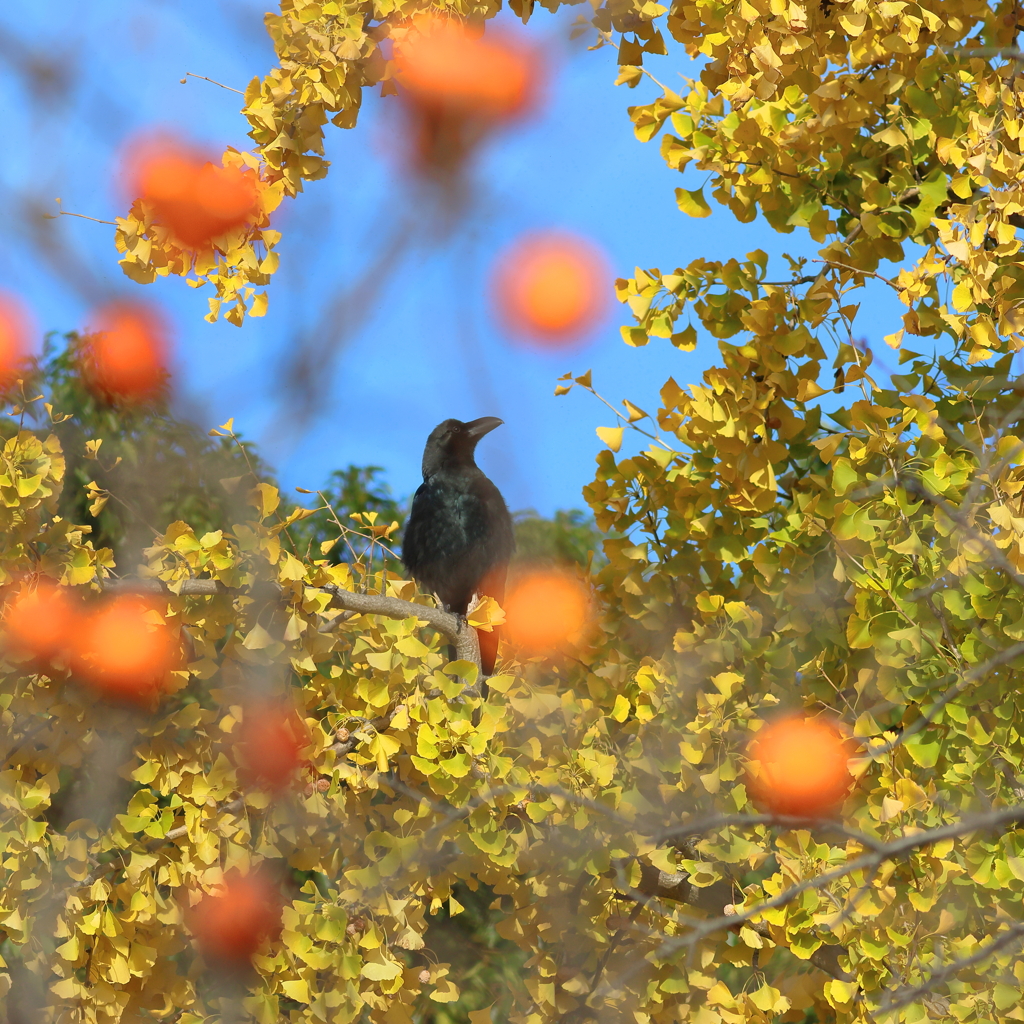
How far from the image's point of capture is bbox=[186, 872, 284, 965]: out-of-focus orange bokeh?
2.43m

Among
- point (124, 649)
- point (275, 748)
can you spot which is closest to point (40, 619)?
point (124, 649)

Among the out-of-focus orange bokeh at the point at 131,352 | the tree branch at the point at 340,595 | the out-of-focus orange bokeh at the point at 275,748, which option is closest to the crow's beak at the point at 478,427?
the tree branch at the point at 340,595

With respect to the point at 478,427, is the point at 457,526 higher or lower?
lower

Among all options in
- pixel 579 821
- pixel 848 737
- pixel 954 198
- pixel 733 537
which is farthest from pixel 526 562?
pixel 954 198

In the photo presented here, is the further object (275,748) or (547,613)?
(547,613)

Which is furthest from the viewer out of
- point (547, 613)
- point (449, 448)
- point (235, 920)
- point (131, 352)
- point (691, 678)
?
point (449, 448)

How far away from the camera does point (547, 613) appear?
310cm

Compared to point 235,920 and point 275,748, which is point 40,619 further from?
point 235,920

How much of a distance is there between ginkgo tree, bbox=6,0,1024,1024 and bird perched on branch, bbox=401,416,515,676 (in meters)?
1.81

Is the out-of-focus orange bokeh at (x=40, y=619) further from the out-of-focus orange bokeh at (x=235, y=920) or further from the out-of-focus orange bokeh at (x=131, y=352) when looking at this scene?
the out-of-focus orange bokeh at (x=131, y=352)

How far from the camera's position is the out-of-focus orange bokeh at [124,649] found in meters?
2.32

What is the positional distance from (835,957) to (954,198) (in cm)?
210

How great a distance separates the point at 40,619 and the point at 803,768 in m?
1.76

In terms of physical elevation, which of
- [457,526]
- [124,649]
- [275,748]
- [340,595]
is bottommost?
[275,748]
